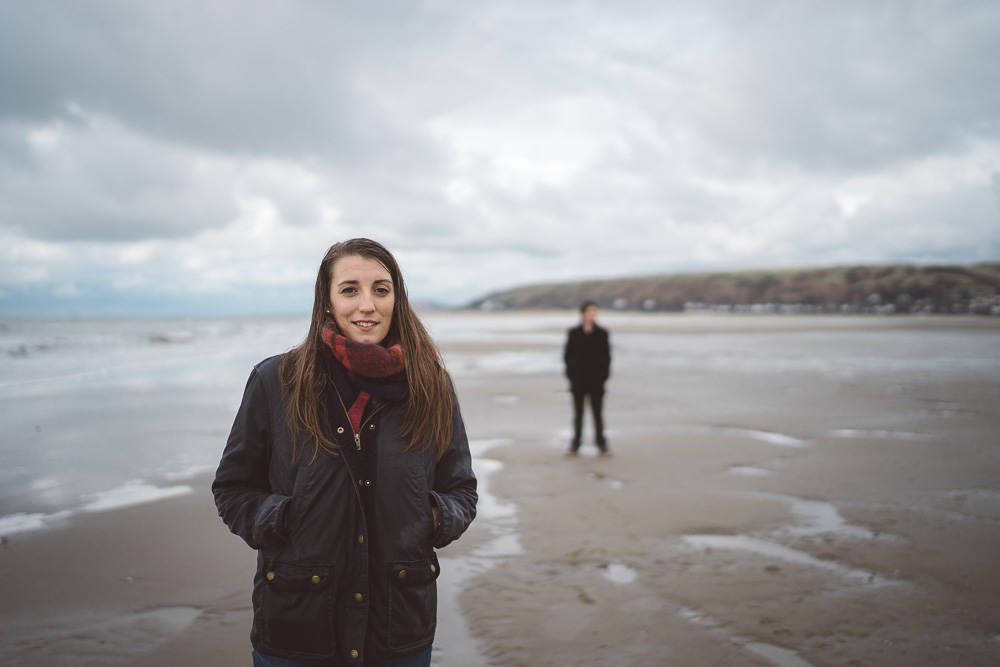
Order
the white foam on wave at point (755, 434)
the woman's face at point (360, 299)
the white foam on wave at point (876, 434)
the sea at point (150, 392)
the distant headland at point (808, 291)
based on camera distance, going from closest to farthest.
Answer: the woman's face at point (360, 299) < the sea at point (150, 392) < the white foam on wave at point (755, 434) < the white foam on wave at point (876, 434) < the distant headland at point (808, 291)

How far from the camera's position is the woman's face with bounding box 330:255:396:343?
87.9 inches

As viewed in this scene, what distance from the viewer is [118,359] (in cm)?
2314

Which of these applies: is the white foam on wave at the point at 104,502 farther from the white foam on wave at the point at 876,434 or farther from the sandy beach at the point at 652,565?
the white foam on wave at the point at 876,434

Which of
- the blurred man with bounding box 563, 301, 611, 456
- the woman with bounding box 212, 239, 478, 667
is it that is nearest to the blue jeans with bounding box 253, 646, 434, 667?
the woman with bounding box 212, 239, 478, 667

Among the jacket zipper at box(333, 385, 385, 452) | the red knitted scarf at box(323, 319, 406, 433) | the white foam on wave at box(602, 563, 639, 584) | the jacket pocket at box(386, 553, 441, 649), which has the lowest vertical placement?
the white foam on wave at box(602, 563, 639, 584)

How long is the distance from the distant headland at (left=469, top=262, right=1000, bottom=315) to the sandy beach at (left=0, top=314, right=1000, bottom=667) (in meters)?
76.4

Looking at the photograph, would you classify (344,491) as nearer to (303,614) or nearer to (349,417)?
(349,417)

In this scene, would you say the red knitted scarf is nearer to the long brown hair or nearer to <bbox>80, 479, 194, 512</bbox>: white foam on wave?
the long brown hair

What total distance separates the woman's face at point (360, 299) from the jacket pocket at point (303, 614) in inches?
33.0

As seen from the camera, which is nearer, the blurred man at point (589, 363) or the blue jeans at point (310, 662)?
the blue jeans at point (310, 662)

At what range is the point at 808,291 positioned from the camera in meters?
114

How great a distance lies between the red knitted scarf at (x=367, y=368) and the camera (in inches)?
83.9

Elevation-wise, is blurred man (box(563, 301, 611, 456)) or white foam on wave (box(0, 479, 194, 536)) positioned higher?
blurred man (box(563, 301, 611, 456))

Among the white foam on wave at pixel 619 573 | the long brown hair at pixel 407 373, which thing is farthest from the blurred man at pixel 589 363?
the long brown hair at pixel 407 373
